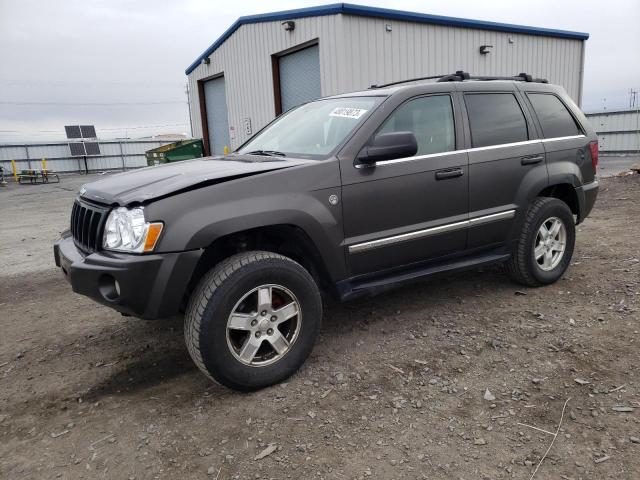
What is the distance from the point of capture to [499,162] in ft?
12.9

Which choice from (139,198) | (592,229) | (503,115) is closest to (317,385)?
(139,198)

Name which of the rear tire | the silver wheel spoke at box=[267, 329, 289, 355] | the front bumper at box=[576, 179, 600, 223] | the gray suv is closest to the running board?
the gray suv

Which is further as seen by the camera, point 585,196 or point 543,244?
point 585,196

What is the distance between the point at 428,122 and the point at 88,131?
Answer: 32.9 m

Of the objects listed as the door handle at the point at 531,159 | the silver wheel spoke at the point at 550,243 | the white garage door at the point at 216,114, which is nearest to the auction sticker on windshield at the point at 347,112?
the door handle at the point at 531,159

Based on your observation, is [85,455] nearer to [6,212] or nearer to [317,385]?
[317,385]

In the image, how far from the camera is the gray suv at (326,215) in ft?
8.94

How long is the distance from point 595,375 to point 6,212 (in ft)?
43.4

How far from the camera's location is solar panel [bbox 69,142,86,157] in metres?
30.8

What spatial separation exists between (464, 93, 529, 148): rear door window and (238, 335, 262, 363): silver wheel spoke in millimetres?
2245

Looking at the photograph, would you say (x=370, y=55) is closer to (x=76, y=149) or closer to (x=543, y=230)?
(x=543, y=230)

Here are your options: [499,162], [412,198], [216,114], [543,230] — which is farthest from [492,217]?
[216,114]

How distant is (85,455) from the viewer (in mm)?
2438

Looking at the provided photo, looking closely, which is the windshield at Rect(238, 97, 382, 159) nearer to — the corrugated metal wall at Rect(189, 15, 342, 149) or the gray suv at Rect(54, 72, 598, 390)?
the gray suv at Rect(54, 72, 598, 390)
